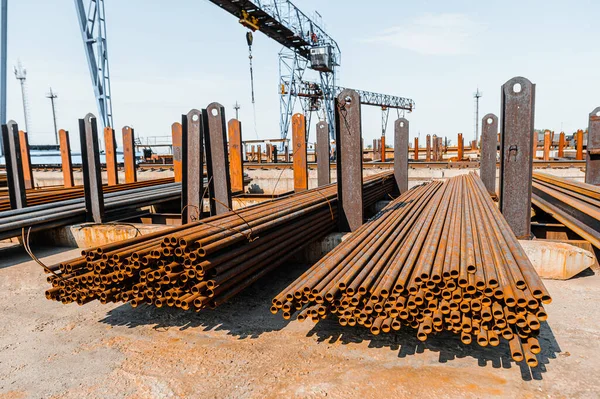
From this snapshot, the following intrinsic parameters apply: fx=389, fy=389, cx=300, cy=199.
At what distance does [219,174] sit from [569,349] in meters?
5.17

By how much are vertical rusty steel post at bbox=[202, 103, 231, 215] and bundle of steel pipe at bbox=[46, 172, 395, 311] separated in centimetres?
227

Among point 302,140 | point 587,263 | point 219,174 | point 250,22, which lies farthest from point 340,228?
point 250,22

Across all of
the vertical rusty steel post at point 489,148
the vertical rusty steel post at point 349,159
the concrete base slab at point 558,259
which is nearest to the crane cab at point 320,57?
the vertical rusty steel post at point 489,148

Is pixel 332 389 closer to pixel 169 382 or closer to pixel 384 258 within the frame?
pixel 169 382

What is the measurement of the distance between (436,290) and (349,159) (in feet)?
10.1

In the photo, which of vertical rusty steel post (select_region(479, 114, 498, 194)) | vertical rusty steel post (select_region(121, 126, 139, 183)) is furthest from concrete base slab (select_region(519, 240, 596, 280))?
vertical rusty steel post (select_region(121, 126, 139, 183))

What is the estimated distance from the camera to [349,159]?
5699 mm

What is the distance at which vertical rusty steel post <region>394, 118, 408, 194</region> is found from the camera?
10500 mm

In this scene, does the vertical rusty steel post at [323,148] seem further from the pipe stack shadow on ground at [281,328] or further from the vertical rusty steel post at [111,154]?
the vertical rusty steel post at [111,154]

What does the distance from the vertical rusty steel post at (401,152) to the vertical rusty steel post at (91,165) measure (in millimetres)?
7245

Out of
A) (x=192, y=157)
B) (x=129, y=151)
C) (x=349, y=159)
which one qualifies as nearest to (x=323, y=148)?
(x=349, y=159)

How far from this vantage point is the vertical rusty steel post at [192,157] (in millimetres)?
6059

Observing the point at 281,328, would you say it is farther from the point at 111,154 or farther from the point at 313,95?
the point at 313,95

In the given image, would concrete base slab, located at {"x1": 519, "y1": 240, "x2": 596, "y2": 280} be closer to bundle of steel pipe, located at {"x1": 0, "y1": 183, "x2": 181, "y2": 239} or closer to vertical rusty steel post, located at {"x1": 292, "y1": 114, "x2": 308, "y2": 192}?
vertical rusty steel post, located at {"x1": 292, "y1": 114, "x2": 308, "y2": 192}
